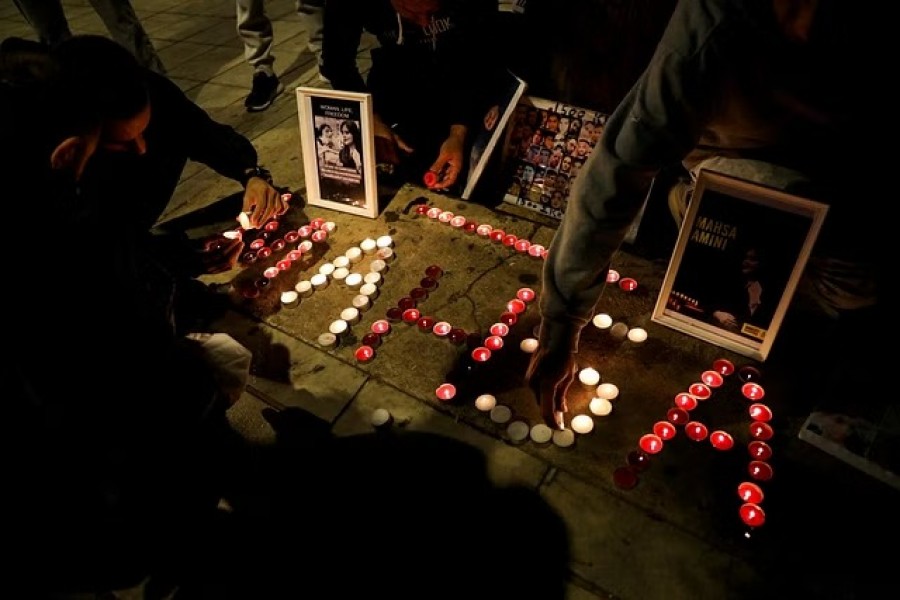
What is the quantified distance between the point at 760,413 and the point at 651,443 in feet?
1.72

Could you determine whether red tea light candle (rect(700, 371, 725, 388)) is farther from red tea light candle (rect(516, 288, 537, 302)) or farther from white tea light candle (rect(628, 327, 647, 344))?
red tea light candle (rect(516, 288, 537, 302))

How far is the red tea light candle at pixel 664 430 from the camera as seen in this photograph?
7.45ft

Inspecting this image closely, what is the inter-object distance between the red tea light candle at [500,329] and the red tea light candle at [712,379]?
3.15 feet

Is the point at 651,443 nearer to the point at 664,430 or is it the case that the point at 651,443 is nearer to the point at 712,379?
the point at 664,430

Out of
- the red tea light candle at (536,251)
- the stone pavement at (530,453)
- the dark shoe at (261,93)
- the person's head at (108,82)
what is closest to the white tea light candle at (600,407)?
the stone pavement at (530,453)

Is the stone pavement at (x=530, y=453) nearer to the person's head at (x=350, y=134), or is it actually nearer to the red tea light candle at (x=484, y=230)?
the red tea light candle at (x=484, y=230)

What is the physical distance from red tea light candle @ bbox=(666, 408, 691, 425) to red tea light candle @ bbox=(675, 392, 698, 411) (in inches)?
1.1

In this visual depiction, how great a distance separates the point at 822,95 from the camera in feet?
6.31

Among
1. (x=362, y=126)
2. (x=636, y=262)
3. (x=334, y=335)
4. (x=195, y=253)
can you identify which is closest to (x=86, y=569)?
(x=334, y=335)

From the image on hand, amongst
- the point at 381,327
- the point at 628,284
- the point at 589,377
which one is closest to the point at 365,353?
the point at 381,327

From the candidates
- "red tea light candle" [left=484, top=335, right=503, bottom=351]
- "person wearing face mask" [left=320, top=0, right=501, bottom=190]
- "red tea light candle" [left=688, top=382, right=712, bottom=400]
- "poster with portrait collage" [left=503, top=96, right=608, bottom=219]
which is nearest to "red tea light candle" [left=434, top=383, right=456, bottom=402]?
"red tea light candle" [left=484, top=335, right=503, bottom=351]

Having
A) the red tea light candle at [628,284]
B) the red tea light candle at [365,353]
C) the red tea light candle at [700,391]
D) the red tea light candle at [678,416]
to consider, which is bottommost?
the red tea light candle at [365,353]

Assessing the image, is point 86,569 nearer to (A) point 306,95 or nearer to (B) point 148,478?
(B) point 148,478

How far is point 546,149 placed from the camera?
3.45 metres
